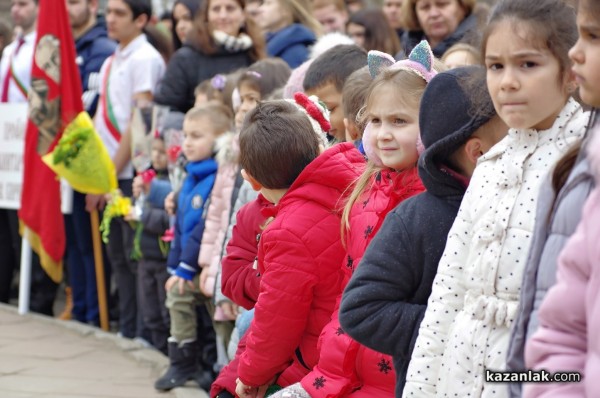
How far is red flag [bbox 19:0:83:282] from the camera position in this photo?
9672 mm

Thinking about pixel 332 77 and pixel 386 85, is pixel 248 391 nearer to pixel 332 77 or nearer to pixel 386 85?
pixel 386 85

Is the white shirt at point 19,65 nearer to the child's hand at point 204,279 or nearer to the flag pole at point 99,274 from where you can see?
the flag pole at point 99,274

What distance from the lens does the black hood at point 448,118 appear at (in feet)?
11.1

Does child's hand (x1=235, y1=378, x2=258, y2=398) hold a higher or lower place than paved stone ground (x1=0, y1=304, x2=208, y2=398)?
higher

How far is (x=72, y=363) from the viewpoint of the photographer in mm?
8070

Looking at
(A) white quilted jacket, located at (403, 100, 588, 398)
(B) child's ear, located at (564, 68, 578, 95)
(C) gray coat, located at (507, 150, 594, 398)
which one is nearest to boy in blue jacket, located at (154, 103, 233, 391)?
(A) white quilted jacket, located at (403, 100, 588, 398)

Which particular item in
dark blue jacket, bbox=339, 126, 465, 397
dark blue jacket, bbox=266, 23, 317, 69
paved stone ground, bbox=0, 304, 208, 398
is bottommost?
paved stone ground, bbox=0, 304, 208, 398

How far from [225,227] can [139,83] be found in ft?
9.46

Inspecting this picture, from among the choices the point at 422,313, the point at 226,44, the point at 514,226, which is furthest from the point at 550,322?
the point at 226,44

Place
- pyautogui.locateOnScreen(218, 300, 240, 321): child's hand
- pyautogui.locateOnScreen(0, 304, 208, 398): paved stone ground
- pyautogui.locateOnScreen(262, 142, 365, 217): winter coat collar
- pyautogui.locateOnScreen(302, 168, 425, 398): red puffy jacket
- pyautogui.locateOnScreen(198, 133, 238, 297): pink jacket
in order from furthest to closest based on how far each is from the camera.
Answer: pyautogui.locateOnScreen(0, 304, 208, 398): paved stone ground, pyautogui.locateOnScreen(198, 133, 238, 297): pink jacket, pyautogui.locateOnScreen(218, 300, 240, 321): child's hand, pyautogui.locateOnScreen(262, 142, 365, 217): winter coat collar, pyautogui.locateOnScreen(302, 168, 425, 398): red puffy jacket

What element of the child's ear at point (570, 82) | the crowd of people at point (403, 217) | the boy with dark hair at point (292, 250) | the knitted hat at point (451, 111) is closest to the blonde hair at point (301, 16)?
the crowd of people at point (403, 217)

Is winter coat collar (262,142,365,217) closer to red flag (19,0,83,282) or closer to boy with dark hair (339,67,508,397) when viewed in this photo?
boy with dark hair (339,67,508,397)

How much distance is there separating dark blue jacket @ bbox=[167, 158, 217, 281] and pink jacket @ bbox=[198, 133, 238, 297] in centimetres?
15

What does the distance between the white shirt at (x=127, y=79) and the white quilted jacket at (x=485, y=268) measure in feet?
20.3
